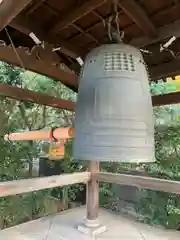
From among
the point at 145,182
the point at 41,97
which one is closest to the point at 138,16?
the point at 41,97

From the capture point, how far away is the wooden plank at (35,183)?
1.83m

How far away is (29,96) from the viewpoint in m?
2.08

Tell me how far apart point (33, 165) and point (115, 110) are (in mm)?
2602

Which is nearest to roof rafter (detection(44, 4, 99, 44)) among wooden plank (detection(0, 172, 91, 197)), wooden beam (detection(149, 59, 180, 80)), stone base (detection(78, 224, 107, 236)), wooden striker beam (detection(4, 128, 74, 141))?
wooden beam (detection(149, 59, 180, 80))

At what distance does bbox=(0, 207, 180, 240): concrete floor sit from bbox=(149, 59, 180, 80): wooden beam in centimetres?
145

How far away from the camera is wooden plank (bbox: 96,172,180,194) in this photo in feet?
6.61

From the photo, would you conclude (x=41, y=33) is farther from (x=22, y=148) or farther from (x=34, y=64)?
(x=22, y=148)

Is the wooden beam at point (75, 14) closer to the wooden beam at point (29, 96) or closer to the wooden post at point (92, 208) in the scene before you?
the wooden beam at point (29, 96)

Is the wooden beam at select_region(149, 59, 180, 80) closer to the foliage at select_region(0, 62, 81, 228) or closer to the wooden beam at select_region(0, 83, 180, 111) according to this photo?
the wooden beam at select_region(0, 83, 180, 111)

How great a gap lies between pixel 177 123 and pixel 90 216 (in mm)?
1727

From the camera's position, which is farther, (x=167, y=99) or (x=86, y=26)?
(x=167, y=99)

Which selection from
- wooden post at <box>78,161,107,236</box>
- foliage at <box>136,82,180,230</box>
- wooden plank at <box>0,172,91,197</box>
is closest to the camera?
wooden plank at <box>0,172,91,197</box>

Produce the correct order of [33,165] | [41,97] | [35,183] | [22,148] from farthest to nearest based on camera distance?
1. [33,165]
2. [22,148]
3. [41,97]
4. [35,183]

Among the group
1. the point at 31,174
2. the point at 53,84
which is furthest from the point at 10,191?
the point at 53,84
